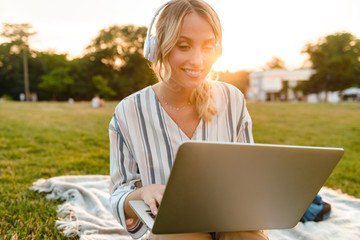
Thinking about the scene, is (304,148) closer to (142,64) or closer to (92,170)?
(92,170)

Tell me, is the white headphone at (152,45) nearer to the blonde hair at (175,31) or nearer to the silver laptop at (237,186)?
the blonde hair at (175,31)

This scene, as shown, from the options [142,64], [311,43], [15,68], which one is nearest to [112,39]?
[142,64]

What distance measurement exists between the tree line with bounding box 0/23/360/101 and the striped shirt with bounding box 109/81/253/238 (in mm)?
36551

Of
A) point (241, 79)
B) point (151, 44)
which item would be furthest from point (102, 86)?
point (151, 44)

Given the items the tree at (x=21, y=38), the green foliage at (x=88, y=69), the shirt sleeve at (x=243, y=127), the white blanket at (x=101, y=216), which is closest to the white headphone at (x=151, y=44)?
the shirt sleeve at (x=243, y=127)

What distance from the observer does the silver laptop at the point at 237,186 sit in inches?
37.6

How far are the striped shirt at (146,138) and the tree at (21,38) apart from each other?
134ft

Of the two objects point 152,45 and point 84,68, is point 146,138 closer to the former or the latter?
point 152,45

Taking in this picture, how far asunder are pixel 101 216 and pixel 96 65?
127 ft

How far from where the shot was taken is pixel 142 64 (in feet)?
127

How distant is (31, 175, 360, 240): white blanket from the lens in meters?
2.58

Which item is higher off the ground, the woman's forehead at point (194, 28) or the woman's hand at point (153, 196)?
the woman's forehead at point (194, 28)

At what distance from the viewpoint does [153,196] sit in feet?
4.13

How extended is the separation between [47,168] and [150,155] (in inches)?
124
